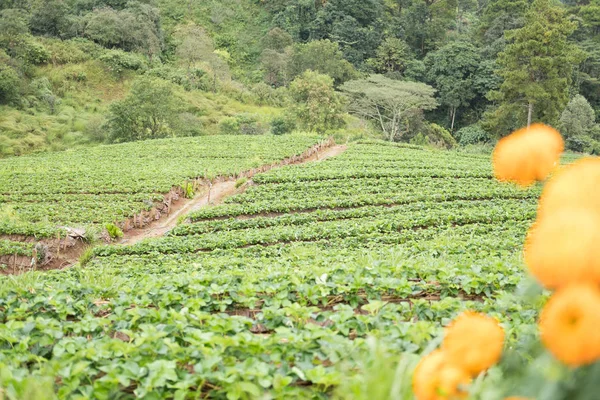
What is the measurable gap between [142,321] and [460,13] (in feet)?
240

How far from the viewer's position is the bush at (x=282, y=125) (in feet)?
135

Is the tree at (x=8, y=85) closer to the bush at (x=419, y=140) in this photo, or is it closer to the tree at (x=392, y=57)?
the bush at (x=419, y=140)

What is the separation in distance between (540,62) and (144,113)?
2656 cm

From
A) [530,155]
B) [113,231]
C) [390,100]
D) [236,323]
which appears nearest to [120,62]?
[390,100]

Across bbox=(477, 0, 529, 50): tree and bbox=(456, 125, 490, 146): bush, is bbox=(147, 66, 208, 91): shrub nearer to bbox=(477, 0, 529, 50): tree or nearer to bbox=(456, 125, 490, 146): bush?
bbox=(456, 125, 490, 146): bush

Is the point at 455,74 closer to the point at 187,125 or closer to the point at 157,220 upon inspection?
the point at 187,125

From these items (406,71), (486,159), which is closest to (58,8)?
(406,71)

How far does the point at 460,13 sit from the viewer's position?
224ft

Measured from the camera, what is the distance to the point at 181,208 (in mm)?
20766

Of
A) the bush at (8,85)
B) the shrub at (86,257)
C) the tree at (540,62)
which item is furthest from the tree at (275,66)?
the shrub at (86,257)

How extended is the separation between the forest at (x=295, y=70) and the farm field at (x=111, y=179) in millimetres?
5674

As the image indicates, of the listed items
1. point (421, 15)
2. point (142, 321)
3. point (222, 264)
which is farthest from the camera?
point (421, 15)

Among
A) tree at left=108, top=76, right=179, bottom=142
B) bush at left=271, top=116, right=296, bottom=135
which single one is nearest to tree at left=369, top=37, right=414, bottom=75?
bush at left=271, top=116, right=296, bottom=135

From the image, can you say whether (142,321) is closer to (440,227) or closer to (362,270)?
(362,270)
